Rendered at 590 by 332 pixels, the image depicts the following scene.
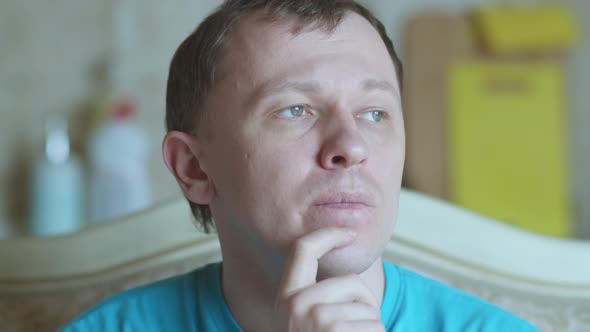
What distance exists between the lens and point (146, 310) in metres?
0.90

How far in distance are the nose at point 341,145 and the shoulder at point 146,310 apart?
0.31 metres

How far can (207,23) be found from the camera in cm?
90

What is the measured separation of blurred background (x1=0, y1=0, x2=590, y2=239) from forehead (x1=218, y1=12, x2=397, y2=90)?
991 millimetres

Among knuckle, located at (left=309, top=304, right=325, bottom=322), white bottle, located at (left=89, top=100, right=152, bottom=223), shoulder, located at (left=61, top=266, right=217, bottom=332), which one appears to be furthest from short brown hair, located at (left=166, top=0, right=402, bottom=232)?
white bottle, located at (left=89, top=100, right=152, bottom=223)

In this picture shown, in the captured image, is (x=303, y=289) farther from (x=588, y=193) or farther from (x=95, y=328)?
(x=588, y=193)

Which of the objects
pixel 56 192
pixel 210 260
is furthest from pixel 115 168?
pixel 210 260

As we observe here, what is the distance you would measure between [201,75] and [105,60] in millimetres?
1019

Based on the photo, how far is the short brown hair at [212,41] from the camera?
2.63ft

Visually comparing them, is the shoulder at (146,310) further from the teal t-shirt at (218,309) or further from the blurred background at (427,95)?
the blurred background at (427,95)

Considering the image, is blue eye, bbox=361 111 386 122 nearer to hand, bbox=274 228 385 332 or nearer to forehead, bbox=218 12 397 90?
forehead, bbox=218 12 397 90

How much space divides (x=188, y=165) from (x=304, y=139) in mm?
215

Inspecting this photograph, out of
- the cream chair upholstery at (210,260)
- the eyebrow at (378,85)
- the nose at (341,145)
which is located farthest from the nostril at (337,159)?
the cream chair upholstery at (210,260)

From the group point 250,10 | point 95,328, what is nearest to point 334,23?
point 250,10

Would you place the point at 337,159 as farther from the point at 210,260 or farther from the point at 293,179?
the point at 210,260
